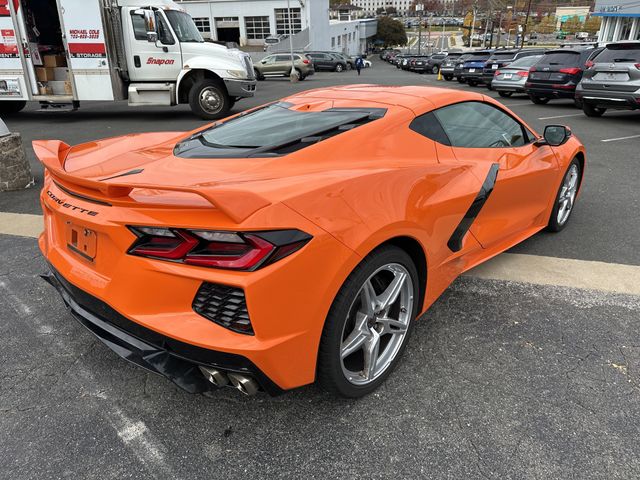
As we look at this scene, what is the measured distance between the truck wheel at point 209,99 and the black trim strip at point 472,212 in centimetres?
1009

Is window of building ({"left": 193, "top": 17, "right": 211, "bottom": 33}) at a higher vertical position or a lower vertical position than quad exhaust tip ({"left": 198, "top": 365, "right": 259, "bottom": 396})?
higher

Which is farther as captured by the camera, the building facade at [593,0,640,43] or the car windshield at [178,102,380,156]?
the building facade at [593,0,640,43]

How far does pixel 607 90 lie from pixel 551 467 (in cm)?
1051

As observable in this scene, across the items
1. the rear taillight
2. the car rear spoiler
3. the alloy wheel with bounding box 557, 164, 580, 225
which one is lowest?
the alloy wheel with bounding box 557, 164, 580, 225

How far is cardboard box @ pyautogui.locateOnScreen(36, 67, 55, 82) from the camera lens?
11.8 m

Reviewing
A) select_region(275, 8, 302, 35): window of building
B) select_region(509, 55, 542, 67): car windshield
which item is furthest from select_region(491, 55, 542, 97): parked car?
select_region(275, 8, 302, 35): window of building

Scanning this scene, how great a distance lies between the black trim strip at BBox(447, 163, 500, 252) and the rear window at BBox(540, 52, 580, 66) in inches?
489

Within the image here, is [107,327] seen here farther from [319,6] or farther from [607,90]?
[319,6]

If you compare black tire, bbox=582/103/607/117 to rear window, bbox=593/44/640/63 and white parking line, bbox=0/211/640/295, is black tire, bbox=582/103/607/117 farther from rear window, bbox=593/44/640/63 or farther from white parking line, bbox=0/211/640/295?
white parking line, bbox=0/211/640/295

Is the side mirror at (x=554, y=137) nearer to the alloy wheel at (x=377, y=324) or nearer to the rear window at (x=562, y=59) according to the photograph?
the alloy wheel at (x=377, y=324)

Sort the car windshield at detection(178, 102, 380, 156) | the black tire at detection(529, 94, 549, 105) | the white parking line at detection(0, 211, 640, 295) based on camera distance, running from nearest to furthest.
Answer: the car windshield at detection(178, 102, 380, 156)
the white parking line at detection(0, 211, 640, 295)
the black tire at detection(529, 94, 549, 105)

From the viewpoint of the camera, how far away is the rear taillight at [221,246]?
1.80 metres

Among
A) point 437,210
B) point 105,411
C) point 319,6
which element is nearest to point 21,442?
point 105,411

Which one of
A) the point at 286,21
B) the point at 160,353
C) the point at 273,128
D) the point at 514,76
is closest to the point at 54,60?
the point at 273,128
